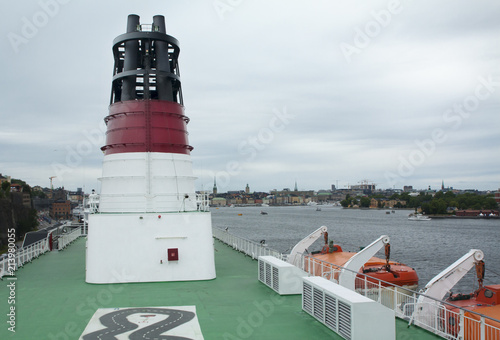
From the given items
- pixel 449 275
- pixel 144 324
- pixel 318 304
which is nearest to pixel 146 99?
pixel 144 324

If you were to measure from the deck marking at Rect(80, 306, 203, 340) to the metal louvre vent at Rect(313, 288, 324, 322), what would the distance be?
8.41 ft

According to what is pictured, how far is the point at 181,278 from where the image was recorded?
43.7 feet

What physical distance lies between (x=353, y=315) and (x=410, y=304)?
5.98 meters

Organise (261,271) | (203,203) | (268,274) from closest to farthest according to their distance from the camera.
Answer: (268,274)
(261,271)
(203,203)

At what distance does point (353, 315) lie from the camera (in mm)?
7301

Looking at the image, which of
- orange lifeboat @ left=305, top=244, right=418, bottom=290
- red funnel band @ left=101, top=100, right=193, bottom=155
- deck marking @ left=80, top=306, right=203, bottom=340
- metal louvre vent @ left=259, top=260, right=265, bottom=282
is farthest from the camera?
orange lifeboat @ left=305, top=244, right=418, bottom=290

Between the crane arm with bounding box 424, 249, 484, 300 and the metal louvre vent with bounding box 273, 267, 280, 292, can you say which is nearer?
the metal louvre vent with bounding box 273, 267, 280, 292

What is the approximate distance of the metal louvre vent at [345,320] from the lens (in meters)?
7.55

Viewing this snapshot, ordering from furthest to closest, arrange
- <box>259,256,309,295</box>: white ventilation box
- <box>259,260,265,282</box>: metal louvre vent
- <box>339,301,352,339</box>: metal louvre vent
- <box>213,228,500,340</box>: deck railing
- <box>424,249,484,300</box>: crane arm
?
<box>259,260,265,282</box>: metal louvre vent, <box>424,249,484,300</box>: crane arm, <box>259,256,309,295</box>: white ventilation box, <box>213,228,500,340</box>: deck railing, <box>339,301,352,339</box>: metal louvre vent

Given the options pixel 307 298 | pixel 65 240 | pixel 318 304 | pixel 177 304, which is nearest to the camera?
pixel 318 304

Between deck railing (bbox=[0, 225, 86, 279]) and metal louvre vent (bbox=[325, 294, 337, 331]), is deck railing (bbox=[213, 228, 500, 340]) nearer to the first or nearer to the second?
metal louvre vent (bbox=[325, 294, 337, 331])

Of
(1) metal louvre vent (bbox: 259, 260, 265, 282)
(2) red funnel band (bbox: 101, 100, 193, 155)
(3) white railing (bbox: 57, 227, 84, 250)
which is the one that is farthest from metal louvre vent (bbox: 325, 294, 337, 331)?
(3) white railing (bbox: 57, 227, 84, 250)

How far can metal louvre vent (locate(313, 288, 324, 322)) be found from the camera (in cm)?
874

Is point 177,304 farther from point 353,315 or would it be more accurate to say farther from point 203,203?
point 353,315
